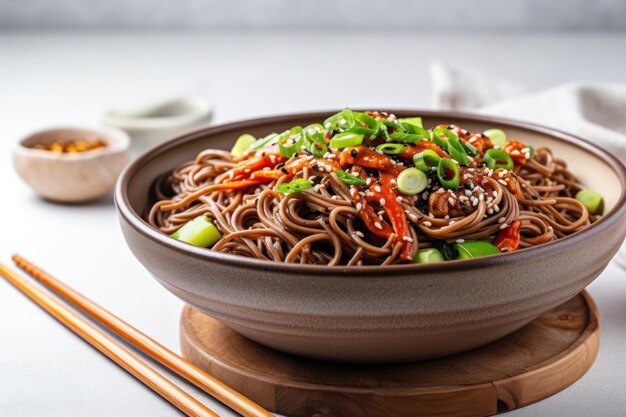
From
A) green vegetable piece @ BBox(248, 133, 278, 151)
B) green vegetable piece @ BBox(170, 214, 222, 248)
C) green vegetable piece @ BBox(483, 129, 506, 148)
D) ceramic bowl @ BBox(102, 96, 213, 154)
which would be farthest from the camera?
ceramic bowl @ BBox(102, 96, 213, 154)

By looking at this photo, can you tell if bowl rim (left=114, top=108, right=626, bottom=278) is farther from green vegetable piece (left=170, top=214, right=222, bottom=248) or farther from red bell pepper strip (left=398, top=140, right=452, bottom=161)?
red bell pepper strip (left=398, top=140, right=452, bottom=161)

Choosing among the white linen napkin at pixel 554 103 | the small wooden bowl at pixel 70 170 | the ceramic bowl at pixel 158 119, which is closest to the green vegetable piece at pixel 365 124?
the white linen napkin at pixel 554 103

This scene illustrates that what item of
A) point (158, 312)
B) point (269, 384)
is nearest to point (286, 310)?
point (269, 384)

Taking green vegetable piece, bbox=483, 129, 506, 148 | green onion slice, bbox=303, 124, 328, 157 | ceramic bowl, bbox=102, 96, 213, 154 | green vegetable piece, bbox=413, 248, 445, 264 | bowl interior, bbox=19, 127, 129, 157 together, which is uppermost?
green onion slice, bbox=303, 124, 328, 157

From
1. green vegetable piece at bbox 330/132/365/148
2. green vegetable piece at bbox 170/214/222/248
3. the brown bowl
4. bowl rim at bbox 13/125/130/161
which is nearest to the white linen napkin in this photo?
the brown bowl

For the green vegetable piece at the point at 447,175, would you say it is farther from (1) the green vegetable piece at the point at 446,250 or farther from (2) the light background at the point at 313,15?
(2) the light background at the point at 313,15

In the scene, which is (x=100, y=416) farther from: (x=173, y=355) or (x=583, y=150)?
(x=583, y=150)
